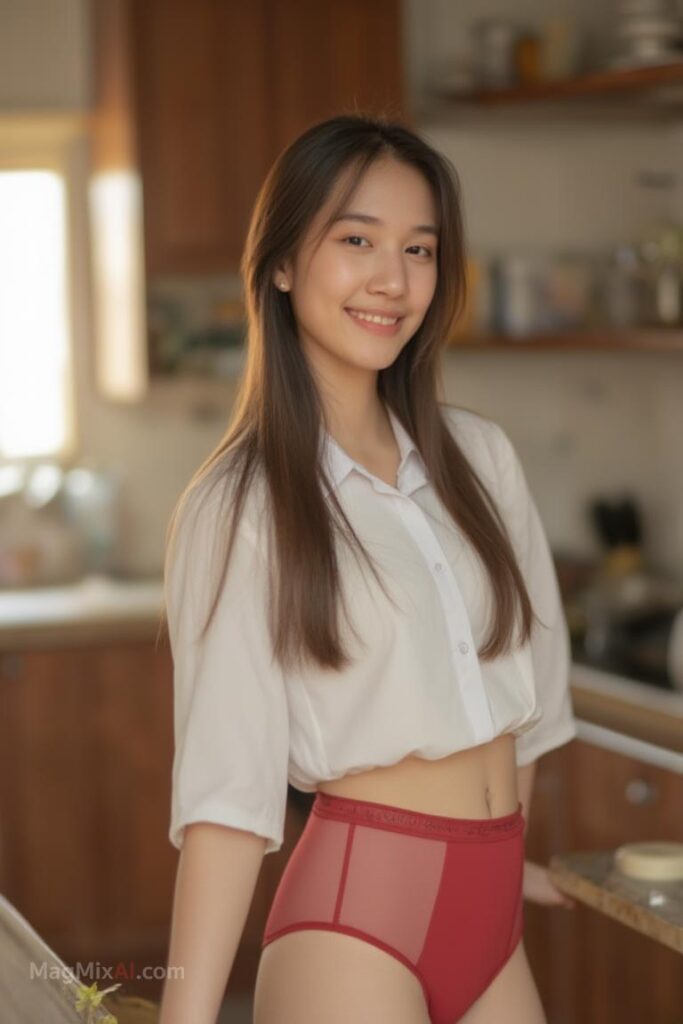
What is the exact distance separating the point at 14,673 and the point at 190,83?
158cm

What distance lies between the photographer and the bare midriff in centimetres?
169

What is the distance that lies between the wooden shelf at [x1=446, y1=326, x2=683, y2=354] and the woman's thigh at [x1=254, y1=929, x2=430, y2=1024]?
2467 mm

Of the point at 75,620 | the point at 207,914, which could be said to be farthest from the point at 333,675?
the point at 75,620

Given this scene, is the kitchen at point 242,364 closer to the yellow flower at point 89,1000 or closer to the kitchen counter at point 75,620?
the kitchen counter at point 75,620

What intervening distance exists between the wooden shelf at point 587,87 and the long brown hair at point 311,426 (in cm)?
201

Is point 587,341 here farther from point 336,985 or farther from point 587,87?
point 336,985

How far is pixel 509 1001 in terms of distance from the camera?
176 cm

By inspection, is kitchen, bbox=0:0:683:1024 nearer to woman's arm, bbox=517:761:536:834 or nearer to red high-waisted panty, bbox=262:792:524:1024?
woman's arm, bbox=517:761:536:834

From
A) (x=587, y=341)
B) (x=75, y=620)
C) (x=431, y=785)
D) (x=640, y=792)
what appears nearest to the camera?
(x=431, y=785)

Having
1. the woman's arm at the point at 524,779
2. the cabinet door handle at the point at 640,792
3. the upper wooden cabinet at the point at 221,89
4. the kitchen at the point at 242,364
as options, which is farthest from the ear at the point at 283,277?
the upper wooden cabinet at the point at 221,89

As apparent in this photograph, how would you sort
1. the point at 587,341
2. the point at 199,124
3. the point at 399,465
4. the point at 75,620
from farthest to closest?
the point at 199,124
the point at 587,341
the point at 75,620
the point at 399,465

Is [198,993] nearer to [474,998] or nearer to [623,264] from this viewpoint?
[474,998]

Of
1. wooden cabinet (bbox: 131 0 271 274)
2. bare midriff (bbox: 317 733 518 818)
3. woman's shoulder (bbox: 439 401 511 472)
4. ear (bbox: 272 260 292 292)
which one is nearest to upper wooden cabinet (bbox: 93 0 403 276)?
wooden cabinet (bbox: 131 0 271 274)

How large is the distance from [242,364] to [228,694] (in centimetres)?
271
